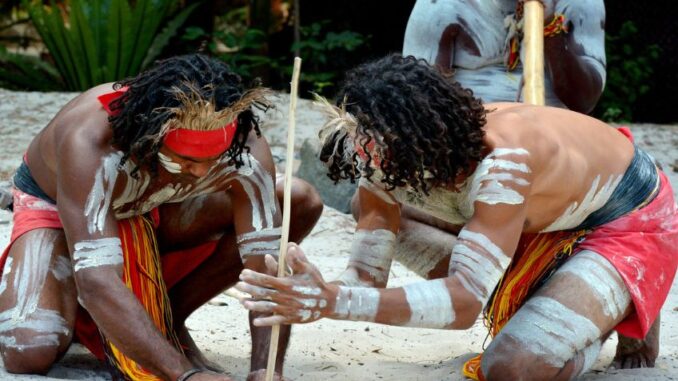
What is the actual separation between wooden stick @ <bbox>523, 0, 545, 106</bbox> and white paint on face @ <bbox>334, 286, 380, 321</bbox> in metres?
1.55

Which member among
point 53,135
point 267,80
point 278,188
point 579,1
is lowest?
point 267,80

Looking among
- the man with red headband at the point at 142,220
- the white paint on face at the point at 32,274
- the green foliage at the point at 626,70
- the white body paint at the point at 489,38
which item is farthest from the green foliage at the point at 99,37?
the white paint on face at the point at 32,274

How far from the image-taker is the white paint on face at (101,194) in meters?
3.05

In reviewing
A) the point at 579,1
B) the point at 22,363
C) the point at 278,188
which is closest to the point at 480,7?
the point at 579,1

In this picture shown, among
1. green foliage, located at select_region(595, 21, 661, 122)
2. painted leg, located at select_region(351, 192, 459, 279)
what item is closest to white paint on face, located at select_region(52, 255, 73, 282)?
painted leg, located at select_region(351, 192, 459, 279)

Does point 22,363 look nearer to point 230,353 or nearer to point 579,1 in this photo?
point 230,353

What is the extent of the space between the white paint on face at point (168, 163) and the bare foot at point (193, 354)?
69 cm

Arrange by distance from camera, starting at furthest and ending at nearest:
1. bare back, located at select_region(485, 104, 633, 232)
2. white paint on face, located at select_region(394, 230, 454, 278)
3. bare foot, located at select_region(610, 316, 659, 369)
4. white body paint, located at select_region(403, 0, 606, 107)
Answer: white body paint, located at select_region(403, 0, 606, 107), white paint on face, located at select_region(394, 230, 454, 278), bare foot, located at select_region(610, 316, 659, 369), bare back, located at select_region(485, 104, 633, 232)

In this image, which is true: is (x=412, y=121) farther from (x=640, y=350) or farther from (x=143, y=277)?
(x=640, y=350)

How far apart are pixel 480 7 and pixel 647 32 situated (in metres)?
5.00

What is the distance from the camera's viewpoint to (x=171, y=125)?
294cm

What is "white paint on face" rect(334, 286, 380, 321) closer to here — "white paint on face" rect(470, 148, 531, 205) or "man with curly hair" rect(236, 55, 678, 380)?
"man with curly hair" rect(236, 55, 678, 380)

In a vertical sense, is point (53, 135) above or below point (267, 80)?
above

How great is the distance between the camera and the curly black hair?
2.77 meters
